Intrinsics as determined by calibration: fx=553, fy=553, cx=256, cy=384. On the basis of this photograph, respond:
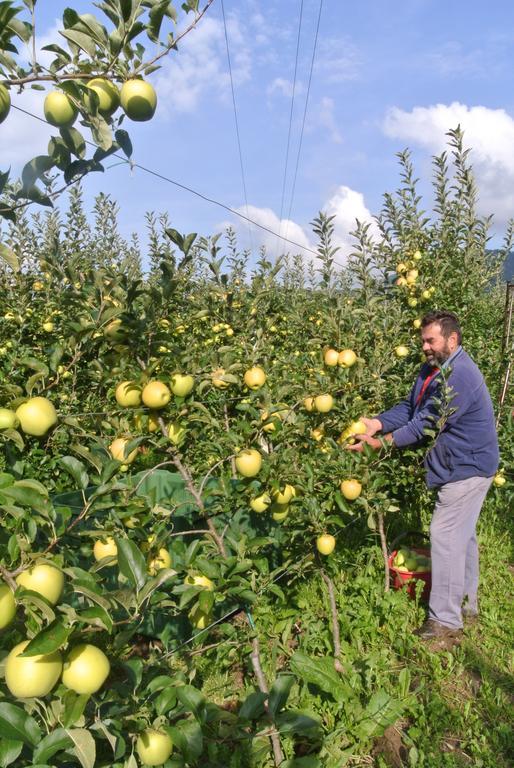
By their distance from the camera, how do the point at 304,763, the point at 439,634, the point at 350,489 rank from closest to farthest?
the point at 304,763
the point at 350,489
the point at 439,634

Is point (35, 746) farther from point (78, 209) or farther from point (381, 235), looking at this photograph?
point (78, 209)

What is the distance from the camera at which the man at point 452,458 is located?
2.81 m

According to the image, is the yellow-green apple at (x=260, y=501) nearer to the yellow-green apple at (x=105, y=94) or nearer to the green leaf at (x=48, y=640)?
the green leaf at (x=48, y=640)

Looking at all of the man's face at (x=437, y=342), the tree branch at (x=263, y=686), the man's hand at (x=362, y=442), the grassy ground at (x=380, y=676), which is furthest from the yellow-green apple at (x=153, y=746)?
the man's face at (x=437, y=342)

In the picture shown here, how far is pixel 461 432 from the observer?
9.27ft

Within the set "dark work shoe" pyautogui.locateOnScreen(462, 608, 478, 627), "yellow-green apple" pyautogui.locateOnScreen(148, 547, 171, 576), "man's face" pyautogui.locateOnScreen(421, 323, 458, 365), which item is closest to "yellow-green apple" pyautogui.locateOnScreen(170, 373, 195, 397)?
"yellow-green apple" pyautogui.locateOnScreen(148, 547, 171, 576)

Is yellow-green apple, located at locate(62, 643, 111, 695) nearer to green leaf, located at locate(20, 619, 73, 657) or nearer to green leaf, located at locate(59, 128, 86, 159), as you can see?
green leaf, located at locate(20, 619, 73, 657)

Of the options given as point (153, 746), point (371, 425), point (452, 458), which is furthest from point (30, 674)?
point (452, 458)

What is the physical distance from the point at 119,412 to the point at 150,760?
1095mm

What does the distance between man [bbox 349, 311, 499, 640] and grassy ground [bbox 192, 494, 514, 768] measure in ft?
0.67

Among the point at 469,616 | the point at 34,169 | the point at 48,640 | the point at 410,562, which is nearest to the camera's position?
the point at 48,640

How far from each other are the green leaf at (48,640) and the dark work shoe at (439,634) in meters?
2.46

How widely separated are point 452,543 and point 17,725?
2.45 metres

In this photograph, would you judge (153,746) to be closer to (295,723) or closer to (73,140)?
(295,723)
